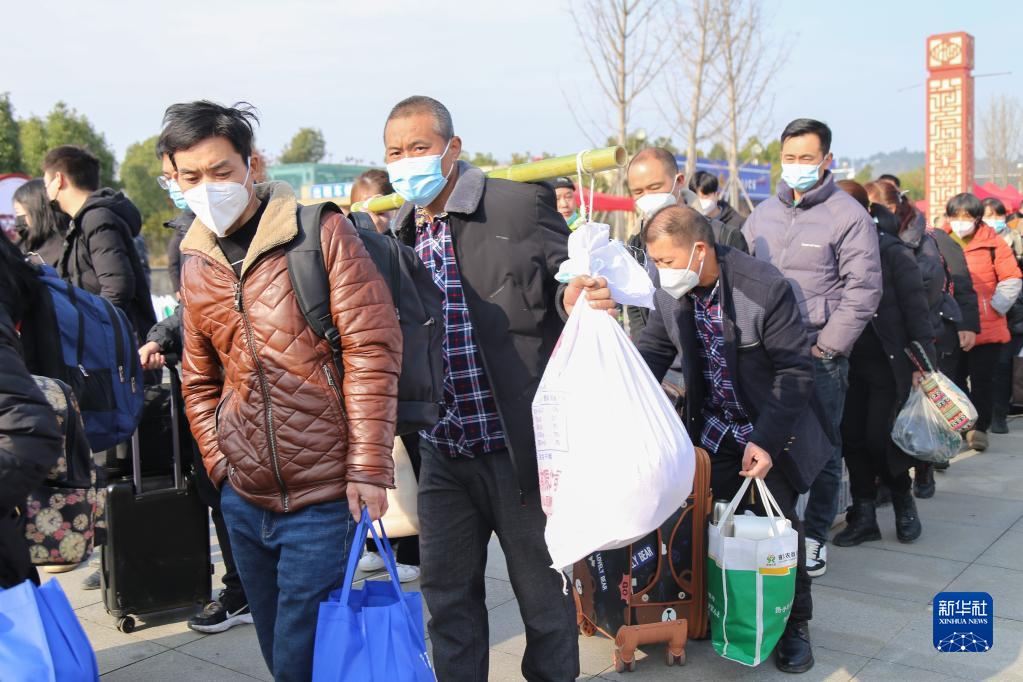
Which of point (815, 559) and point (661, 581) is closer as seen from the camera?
point (661, 581)

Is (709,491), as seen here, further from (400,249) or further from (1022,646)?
(400,249)

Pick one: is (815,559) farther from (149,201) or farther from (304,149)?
(304,149)

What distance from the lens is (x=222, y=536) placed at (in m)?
4.70

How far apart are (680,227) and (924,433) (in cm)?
254

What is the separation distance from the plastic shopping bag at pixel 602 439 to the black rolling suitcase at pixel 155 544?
7.49ft

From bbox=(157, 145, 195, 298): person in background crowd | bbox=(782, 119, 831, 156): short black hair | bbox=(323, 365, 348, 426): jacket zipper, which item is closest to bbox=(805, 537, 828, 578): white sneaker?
bbox=(782, 119, 831, 156): short black hair

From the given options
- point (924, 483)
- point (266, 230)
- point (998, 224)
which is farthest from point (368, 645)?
point (998, 224)

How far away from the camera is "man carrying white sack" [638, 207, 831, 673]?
3525mm

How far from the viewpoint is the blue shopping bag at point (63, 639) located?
2230mm

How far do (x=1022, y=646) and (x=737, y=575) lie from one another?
1384 millimetres

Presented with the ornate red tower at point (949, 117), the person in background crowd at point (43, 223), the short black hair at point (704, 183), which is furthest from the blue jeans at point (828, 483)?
the ornate red tower at point (949, 117)

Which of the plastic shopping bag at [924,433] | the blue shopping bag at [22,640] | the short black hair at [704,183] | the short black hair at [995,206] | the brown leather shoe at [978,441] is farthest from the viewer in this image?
the short black hair at [995,206]

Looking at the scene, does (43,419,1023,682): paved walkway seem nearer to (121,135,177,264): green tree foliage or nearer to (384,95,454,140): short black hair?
(384,95,454,140): short black hair

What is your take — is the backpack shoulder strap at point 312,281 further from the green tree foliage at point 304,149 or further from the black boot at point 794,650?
the green tree foliage at point 304,149
